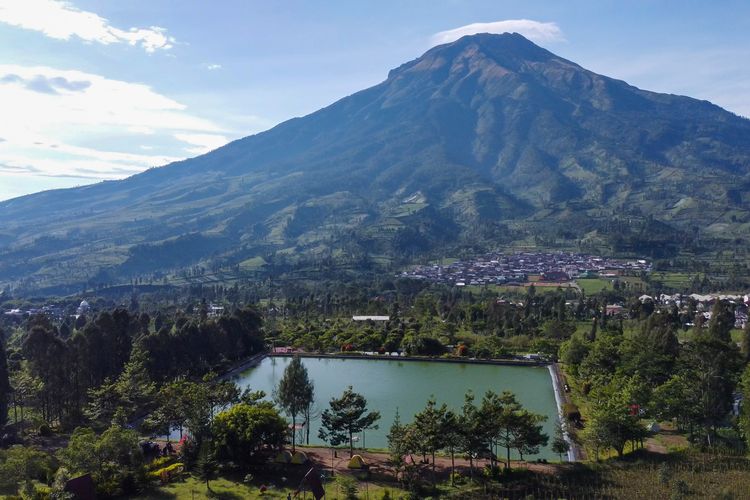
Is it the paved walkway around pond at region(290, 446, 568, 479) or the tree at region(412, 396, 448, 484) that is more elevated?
the tree at region(412, 396, 448, 484)

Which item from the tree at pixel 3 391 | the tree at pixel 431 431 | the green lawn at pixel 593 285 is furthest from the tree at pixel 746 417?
the green lawn at pixel 593 285

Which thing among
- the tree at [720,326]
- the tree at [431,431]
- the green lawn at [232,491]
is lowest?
the green lawn at [232,491]

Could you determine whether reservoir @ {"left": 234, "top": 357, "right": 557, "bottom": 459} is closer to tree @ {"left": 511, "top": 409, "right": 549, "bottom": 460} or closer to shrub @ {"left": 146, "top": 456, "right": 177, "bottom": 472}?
tree @ {"left": 511, "top": 409, "right": 549, "bottom": 460}

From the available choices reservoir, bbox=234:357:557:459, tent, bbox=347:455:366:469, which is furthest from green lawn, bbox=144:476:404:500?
reservoir, bbox=234:357:557:459

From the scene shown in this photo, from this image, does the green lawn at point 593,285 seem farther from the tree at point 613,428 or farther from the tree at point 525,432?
the tree at point 525,432

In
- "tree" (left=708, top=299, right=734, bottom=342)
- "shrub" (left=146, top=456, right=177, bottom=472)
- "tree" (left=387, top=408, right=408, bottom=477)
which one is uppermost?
"tree" (left=708, top=299, right=734, bottom=342)

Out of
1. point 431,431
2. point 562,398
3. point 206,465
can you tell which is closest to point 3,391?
point 206,465
